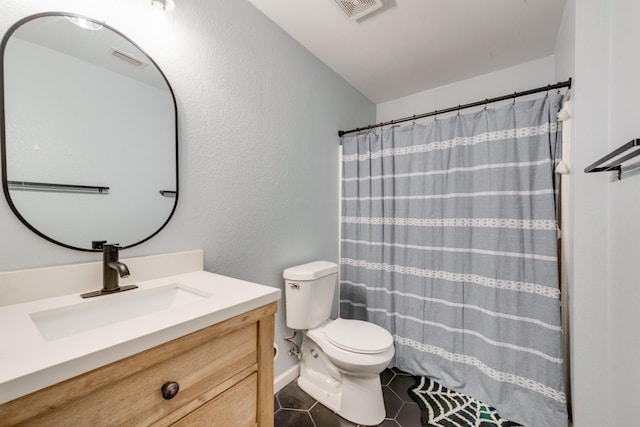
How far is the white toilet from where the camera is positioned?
1.41 m

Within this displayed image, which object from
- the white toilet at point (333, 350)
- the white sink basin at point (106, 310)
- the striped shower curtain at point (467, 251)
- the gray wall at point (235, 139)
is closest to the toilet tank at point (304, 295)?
the white toilet at point (333, 350)

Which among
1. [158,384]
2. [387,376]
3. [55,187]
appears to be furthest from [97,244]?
[387,376]

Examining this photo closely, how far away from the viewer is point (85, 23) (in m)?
0.94

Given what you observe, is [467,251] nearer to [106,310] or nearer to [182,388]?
[182,388]

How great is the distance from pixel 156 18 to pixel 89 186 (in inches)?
30.2

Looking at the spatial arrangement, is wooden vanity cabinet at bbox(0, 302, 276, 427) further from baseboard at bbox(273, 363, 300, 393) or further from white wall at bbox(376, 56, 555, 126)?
white wall at bbox(376, 56, 555, 126)

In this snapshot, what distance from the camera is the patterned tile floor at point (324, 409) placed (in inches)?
56.1

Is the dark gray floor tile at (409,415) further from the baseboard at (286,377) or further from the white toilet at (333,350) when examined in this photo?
the baseboard at (286,377)

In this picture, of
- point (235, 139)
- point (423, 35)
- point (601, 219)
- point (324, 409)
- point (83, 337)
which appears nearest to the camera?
point (83, 337)

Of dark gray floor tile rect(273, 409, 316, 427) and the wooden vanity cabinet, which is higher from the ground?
the wooden vanity cabinet

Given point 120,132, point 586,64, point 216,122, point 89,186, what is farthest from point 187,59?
point 586,64

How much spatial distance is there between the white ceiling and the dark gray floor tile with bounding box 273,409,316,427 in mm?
2317

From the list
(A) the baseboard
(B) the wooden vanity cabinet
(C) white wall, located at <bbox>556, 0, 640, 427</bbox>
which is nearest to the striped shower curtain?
(C) white wall, located at <bbox>556, 0, 640, 427</bbox>

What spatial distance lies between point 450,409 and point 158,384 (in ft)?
5.33
